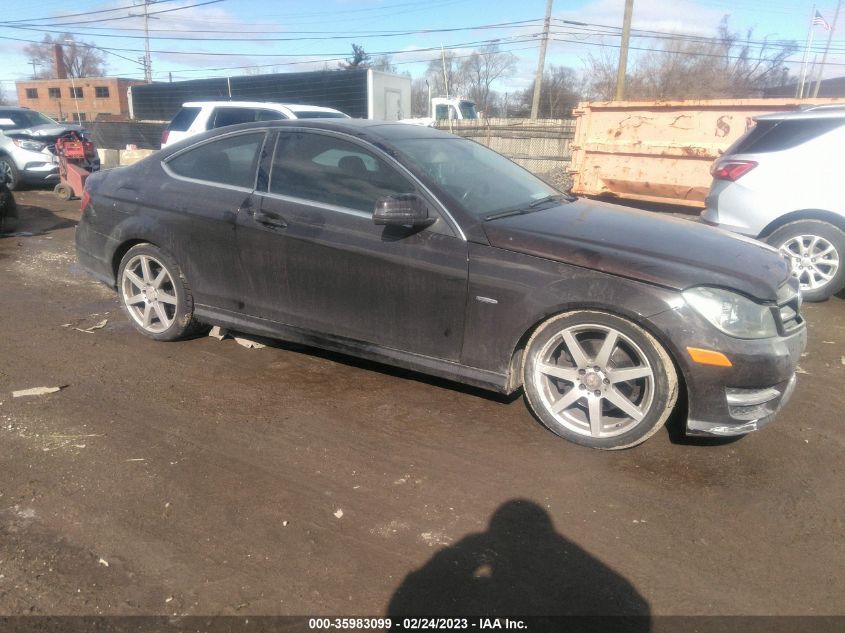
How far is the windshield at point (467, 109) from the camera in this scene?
20.1 meters

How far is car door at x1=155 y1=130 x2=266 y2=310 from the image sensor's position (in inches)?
163

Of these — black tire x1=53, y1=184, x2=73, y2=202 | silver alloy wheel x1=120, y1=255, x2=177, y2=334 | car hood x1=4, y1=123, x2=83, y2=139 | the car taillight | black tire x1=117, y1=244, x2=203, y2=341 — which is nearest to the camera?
black tire x1=117, y1=244, x2=203, y2=341

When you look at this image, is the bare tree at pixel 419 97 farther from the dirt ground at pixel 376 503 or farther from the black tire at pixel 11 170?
the dirt ground at pixel 376 503

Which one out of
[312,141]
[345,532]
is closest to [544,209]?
[312,141]

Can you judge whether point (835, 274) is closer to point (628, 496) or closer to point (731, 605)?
point (628, 496)

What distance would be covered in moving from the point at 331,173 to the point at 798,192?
4.62 meters

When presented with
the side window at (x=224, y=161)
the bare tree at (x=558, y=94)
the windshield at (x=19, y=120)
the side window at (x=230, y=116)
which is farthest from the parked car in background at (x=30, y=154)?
the bare tree at (x=558, y=94)

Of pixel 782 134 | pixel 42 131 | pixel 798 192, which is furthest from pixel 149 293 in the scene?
pixel 42 131

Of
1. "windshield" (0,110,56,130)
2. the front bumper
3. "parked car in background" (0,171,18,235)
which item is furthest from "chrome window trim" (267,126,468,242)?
"windshield" (0,110,56,130)

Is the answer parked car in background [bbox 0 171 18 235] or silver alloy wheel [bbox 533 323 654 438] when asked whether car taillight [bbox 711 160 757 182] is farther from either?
parked car in background [bbox 0 171 18 235]

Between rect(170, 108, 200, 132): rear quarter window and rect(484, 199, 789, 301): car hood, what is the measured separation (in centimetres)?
867

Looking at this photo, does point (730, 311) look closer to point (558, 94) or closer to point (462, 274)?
point (462, 274)

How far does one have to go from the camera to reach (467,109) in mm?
20516

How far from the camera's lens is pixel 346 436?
346cm
